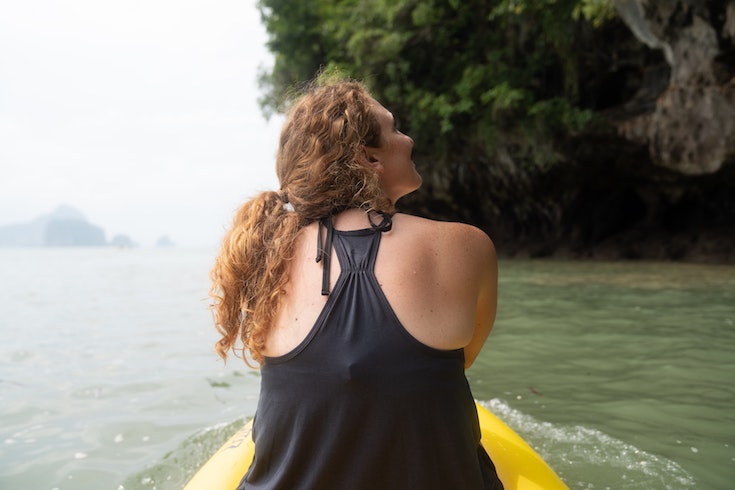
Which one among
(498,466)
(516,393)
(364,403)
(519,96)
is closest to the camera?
(364,403)

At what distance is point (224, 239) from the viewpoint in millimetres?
1437

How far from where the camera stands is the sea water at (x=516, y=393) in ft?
8.03

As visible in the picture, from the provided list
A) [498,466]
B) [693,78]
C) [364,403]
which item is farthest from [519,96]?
[364,403]

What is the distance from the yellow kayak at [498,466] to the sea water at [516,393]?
39 centimetres

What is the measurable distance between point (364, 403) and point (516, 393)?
→ 92.1 inches

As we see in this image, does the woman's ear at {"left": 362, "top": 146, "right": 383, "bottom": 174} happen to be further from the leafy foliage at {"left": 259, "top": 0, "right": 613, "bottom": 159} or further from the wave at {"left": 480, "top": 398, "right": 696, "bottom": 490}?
the leafy foliage at {"left": 259, "top": 0, "right": 613, "bottom": 159}

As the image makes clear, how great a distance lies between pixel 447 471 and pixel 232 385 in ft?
9.67

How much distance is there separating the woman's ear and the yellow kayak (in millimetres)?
977

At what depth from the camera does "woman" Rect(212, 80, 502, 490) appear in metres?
1.14

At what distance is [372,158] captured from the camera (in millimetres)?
1434

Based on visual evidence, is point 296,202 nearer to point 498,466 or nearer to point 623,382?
point 498,466

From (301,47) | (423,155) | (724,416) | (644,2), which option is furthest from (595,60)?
(724,416)

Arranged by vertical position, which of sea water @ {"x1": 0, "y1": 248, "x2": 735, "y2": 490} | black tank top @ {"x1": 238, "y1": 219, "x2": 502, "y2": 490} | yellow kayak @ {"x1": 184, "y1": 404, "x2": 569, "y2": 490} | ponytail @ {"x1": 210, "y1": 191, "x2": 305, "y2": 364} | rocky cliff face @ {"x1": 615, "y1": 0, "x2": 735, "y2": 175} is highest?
rocky cliff face @ {"x1": 615, "y1": 0, "x2": 735, "y2": 175}

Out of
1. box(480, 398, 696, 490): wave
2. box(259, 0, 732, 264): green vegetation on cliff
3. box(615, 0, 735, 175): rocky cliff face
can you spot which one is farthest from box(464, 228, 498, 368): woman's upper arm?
box(259, 0, 732, 264): green vegetation on cliff
